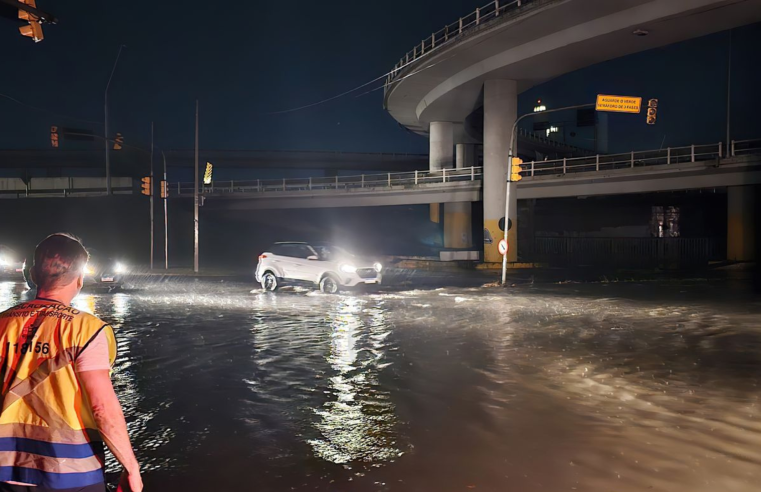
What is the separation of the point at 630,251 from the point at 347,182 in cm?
2304

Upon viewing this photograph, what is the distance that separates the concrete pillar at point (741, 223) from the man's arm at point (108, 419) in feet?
124

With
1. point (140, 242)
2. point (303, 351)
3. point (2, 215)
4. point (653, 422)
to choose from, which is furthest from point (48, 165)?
point (653, 422)

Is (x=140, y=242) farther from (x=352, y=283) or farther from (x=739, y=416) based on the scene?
(x=739, y=416)

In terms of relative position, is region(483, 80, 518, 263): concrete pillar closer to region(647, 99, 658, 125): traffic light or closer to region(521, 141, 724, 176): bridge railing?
region(521, 141, 724, 176): bridge railing

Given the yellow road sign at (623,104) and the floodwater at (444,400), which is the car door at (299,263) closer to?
the floodwater at (444,400)

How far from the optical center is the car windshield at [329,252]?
2217 centimetres

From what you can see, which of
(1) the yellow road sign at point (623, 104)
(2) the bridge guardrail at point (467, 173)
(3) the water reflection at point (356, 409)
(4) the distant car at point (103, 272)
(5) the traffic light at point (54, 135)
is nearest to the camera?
(3) the water reflection at point (356, 409)

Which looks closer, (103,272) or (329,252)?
(329,252)

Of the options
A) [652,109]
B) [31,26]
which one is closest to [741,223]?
[652,109]

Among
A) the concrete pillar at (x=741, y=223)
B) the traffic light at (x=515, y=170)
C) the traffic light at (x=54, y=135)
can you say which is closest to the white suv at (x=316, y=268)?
the traffic light at (x=515, y=170)

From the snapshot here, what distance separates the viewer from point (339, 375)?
9430mm

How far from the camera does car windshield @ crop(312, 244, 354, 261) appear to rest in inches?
873

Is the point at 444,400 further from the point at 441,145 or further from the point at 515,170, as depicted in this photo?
the point at 441,145

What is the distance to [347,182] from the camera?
5128cm
